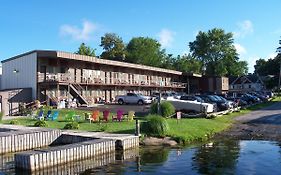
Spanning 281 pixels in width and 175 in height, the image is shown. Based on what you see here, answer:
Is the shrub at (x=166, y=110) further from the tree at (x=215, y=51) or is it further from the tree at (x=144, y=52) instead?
the tree at (x=215, y=51)

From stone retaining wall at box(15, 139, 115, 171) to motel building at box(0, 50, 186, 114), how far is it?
2307 centimetres

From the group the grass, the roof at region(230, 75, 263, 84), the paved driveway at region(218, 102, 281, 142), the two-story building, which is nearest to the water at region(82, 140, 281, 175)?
the grass

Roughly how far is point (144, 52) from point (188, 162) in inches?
3754

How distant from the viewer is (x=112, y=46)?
110 meters

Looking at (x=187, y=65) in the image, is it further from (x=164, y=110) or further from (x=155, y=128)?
(x=155, y=128)

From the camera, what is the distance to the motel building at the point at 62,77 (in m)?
43.7

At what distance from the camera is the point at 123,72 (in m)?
60.5

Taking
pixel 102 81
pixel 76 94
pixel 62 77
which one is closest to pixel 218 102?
pixel 76 94

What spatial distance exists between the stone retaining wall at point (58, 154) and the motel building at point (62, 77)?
23.1 m

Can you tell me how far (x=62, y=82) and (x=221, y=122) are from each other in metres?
18.9

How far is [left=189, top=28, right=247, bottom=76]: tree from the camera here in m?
118

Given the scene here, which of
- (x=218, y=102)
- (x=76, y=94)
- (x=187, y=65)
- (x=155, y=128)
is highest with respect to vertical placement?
(x=187, y=65)

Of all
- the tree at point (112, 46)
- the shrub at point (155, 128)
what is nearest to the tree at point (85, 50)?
the tree at point (112, 46)

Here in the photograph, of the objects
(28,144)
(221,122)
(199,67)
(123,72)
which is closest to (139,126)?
(28,144)
